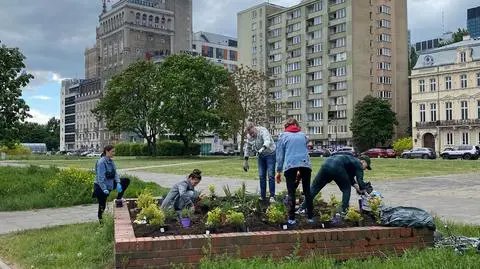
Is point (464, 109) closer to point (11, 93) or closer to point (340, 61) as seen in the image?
point (340, 61)

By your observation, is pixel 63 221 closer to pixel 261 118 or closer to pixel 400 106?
pixel 261 118

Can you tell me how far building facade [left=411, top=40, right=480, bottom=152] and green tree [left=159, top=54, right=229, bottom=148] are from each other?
3584cm

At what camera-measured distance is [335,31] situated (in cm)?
9588

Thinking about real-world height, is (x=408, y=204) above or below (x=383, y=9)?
below

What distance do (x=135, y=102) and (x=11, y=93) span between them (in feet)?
150

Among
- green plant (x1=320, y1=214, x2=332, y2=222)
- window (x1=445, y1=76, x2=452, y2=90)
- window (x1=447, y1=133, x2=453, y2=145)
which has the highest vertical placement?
window (x1=445, y1=76, x2=452, y2=90)

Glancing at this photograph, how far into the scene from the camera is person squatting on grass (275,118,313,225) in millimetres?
7840

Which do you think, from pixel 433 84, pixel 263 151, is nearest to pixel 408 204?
pixel 263 151

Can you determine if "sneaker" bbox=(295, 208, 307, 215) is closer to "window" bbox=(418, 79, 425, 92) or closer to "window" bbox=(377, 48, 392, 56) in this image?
"window" bbox=(418, 79, 425, 92)

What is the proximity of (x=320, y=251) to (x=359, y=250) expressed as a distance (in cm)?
53

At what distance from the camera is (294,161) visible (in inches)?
309

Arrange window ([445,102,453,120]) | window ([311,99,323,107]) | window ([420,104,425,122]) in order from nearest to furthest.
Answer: window ([445,102,453,120]) → window ([420,104,425,122]) → window ([311,99,323,107])

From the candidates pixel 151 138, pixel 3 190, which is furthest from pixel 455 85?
pixel 3 190

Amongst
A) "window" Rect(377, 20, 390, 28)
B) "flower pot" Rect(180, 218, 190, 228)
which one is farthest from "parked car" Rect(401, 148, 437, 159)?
"flower pot" Rect(180, 218, 190, 228)
